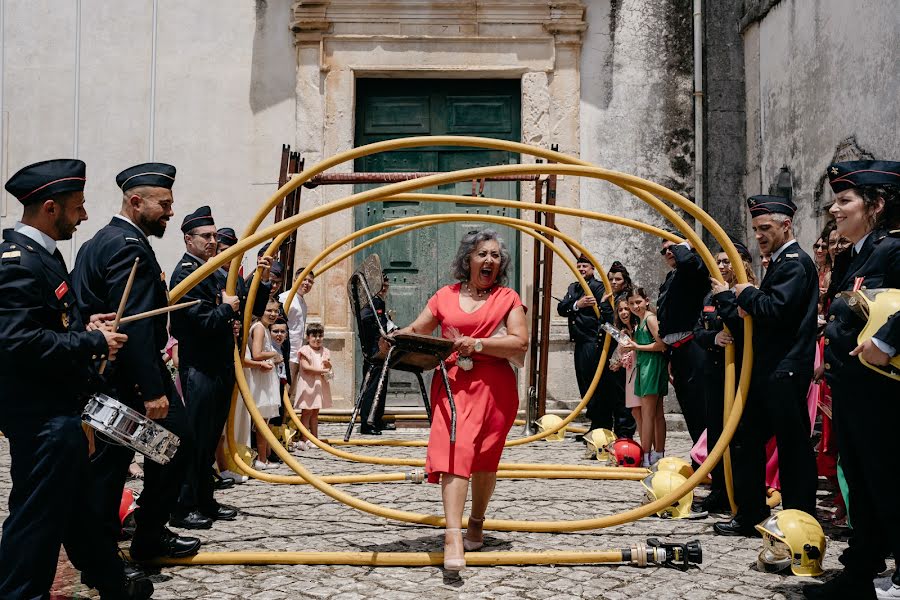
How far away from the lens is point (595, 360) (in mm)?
10711

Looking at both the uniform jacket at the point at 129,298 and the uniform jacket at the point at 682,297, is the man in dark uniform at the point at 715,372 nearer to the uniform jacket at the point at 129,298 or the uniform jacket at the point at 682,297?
the uniform jacket at the point at 682,297

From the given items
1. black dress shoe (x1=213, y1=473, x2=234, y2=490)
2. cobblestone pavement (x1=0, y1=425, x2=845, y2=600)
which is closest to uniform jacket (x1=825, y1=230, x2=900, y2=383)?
cobblestone pavement (x1=0, y1=425, x2=845, y2=600)

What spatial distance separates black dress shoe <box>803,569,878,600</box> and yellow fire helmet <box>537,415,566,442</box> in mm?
5993

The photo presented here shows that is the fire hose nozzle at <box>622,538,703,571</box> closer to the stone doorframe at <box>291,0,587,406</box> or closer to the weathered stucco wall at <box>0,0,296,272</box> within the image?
the stone doorframe at <box>291,0,587,406</box>

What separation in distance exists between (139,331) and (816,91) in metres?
8.63

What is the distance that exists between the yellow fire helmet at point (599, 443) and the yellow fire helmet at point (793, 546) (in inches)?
156

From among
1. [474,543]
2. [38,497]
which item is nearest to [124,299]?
[38,497]

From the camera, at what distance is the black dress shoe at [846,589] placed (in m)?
4.55

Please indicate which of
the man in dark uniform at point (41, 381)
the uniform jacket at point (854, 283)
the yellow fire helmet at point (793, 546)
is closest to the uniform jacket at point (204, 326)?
the man in dark uniform at point (41, 381)

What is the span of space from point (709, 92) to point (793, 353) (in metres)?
8.42

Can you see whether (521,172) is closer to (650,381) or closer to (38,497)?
(38,497)

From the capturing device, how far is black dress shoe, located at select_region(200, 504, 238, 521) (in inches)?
255

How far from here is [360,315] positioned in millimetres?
11148

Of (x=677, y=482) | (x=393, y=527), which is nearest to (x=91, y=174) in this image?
(x=393, y=527)
